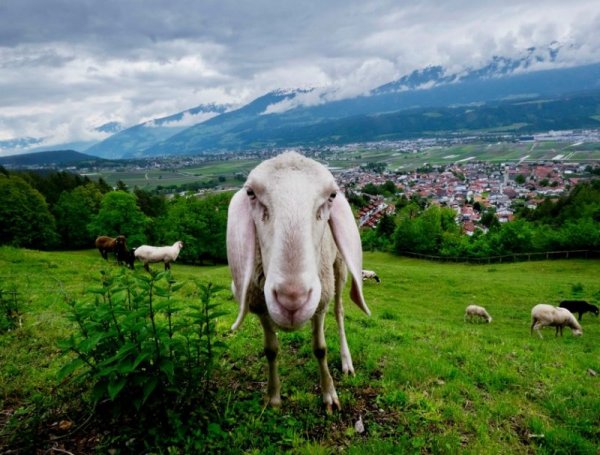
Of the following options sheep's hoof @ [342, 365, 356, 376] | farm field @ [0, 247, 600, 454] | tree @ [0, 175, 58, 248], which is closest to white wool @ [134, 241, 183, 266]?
farm field @ [0, 247, 600, 454]

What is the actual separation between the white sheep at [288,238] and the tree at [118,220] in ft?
149

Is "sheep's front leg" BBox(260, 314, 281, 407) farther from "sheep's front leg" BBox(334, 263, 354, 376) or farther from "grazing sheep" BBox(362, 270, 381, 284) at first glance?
"grazing sheep" BBox(362, 270, 381, 284)

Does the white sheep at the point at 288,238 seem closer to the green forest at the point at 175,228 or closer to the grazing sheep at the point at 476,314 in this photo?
the grazing sheep at the point at 476,314

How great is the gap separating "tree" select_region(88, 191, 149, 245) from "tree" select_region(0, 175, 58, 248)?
20.0ft

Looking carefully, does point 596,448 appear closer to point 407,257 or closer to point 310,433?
point 310,433

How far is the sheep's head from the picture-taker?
2781mm

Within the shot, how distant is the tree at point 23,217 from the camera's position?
43875 millimetres

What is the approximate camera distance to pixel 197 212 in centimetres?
4956

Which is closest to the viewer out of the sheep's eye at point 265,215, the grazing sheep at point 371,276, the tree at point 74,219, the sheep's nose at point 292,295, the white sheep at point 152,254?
the sheep's nose at point 292,295

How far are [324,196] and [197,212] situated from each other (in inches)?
1903

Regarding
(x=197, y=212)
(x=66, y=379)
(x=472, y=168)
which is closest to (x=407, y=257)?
(x=197, y=212)

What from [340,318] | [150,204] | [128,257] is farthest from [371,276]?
[150,204]

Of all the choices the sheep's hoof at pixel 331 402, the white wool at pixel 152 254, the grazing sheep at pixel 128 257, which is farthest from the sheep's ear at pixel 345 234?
the grazing sheep at pixel 128 257

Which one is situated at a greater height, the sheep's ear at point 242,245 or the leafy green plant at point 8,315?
the sheep's ear at point 242,245
